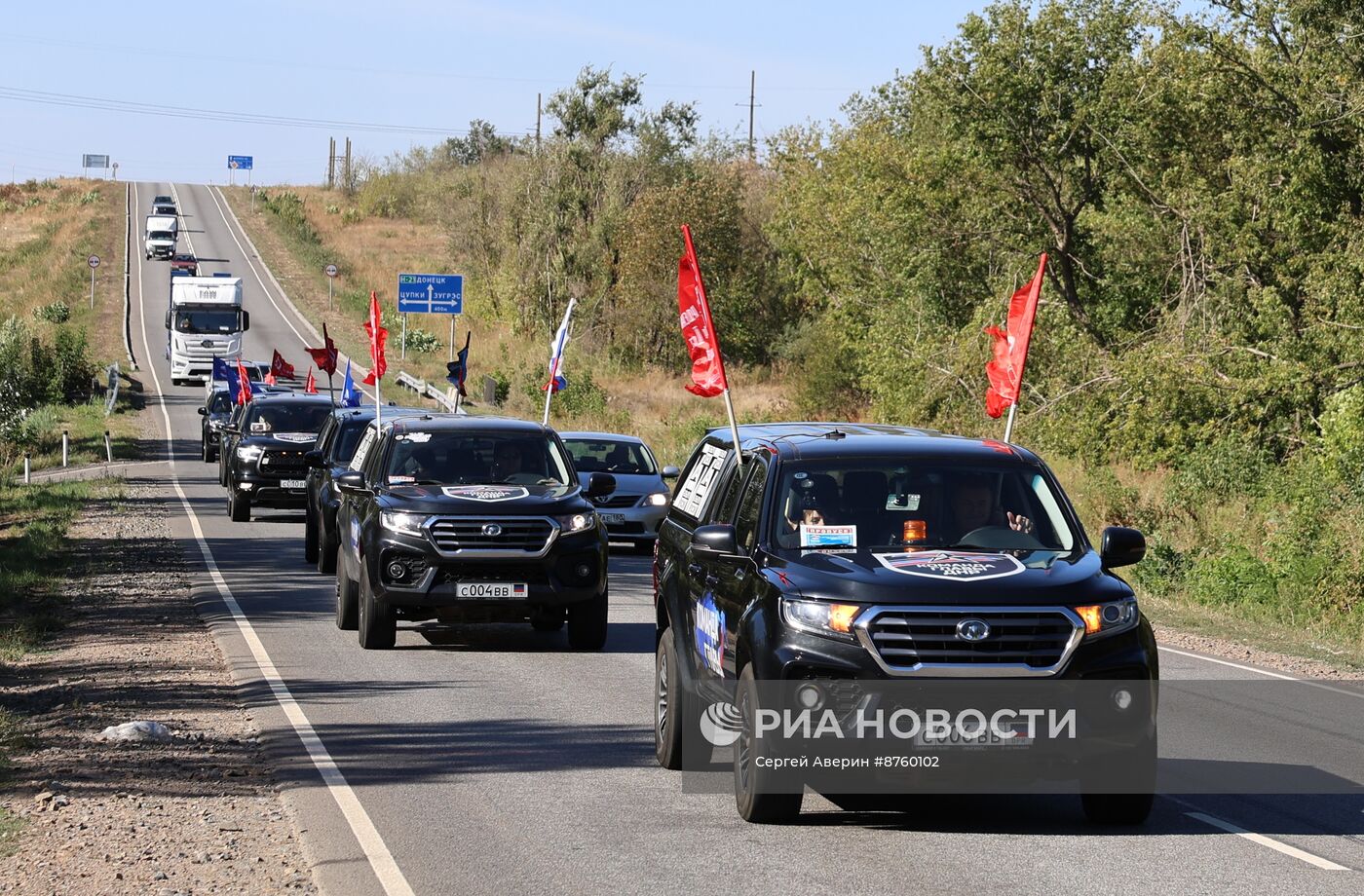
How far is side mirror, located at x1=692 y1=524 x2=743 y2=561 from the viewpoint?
8.12 meters

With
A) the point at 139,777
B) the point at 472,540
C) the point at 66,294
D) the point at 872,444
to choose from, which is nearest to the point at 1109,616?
the point at 872,444

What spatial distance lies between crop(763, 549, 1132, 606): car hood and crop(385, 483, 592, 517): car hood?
6.58 m

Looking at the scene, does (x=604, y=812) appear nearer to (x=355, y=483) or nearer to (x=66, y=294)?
(x=355, y=483)

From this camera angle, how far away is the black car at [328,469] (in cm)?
1962

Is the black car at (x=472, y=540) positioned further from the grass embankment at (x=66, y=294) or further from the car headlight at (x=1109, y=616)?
the grass embankment at (x=66, y=294)

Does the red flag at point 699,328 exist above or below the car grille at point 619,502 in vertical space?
above

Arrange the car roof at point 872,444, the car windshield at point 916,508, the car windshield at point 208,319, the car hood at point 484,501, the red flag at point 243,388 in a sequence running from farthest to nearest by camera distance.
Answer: the car windshield at point 208,319, the red flag at point 243,388, the car hood at point 484,501, the car roof at point 872,444, the car windshield at point 916,508

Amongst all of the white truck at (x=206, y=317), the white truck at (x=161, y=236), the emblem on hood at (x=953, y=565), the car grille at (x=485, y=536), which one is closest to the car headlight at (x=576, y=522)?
the car grille at (x=485, y=536)

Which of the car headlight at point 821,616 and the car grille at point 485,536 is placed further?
the car grille at point 485,536

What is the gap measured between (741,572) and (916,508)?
0.90 metres

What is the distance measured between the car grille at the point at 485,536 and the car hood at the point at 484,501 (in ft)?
0.27

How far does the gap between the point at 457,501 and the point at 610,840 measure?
6.83m

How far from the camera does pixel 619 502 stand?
24.3 meters

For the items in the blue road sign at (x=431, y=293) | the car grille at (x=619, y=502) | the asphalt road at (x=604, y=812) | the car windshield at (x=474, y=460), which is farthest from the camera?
the blue road sign at (x=431, y=293)
